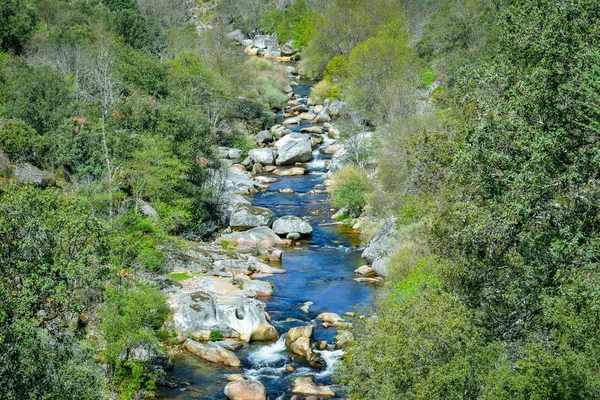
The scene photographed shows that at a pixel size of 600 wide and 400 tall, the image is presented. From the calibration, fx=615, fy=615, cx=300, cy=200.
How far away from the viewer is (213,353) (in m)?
34.6

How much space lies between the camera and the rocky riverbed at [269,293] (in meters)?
32.8

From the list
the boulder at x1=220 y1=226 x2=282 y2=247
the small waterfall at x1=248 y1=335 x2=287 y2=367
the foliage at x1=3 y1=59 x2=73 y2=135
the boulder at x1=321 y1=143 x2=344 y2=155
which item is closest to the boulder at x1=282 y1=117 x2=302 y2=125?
the boulder at x1=321 y1=143 x2=344 y2=155

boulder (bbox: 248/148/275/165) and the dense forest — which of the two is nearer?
the dense forest

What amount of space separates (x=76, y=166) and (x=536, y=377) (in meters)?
40.4

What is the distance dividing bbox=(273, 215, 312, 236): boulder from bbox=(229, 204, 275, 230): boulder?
4.05 feet

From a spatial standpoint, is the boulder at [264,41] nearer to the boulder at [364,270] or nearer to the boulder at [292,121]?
the boulder at [292,121]

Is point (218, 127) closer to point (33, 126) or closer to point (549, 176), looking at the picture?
point (33, 126)

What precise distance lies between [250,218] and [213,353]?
22.2m

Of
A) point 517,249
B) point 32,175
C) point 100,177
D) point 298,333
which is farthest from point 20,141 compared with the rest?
point 517,249

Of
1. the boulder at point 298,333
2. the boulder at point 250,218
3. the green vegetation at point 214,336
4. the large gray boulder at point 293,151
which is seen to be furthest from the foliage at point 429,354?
the large gray boulder at point 293,151

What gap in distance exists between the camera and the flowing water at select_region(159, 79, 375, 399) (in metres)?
32.5

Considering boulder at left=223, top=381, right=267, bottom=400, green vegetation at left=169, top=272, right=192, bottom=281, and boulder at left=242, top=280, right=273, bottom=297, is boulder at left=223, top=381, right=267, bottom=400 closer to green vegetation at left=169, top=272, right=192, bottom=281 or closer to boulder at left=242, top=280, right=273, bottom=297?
boulder at left=242, top=280, right=273, bottom=297

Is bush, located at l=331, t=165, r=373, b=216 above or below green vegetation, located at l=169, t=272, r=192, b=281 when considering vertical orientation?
above

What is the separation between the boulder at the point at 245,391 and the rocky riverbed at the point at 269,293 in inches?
2.0
